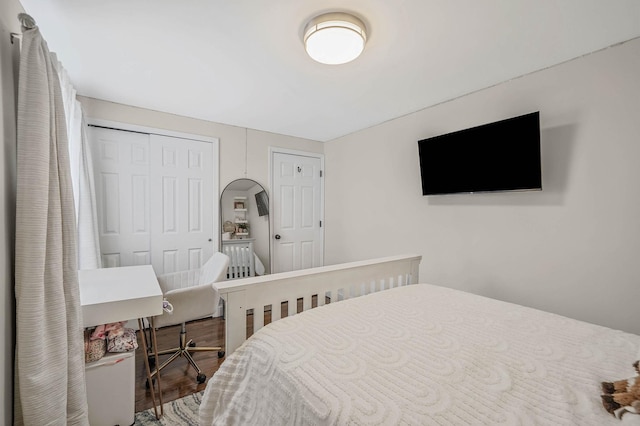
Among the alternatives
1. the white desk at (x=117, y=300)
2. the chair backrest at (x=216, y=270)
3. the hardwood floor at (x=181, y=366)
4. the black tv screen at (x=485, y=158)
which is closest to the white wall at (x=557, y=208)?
the black tv screen at (x=485, y=158)

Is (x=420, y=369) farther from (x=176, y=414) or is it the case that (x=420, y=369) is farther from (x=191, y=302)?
(x=191, y=302)

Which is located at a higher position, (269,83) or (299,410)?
(269,83)

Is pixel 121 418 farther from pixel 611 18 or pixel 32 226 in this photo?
pixel 611 18

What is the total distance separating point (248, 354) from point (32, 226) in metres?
1.02

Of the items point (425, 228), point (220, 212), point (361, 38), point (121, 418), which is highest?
point (361, 38)

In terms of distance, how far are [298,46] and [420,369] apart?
6.17 feet

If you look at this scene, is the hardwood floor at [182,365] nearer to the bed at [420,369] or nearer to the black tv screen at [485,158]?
the bed at [420,369]

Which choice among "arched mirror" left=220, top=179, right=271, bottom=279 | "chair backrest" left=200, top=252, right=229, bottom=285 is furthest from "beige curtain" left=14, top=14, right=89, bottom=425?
"arched mirror" left=220, top=179, right=271, bottom=279

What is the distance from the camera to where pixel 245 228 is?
3.55 metres

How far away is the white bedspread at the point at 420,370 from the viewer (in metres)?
0.80

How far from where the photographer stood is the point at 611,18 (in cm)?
153

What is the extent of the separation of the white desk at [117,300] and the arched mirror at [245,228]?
1607 mm

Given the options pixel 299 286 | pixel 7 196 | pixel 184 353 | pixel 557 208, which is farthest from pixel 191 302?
pixel 557 208

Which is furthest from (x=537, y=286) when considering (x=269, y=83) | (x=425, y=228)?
(x=269, y=83)
